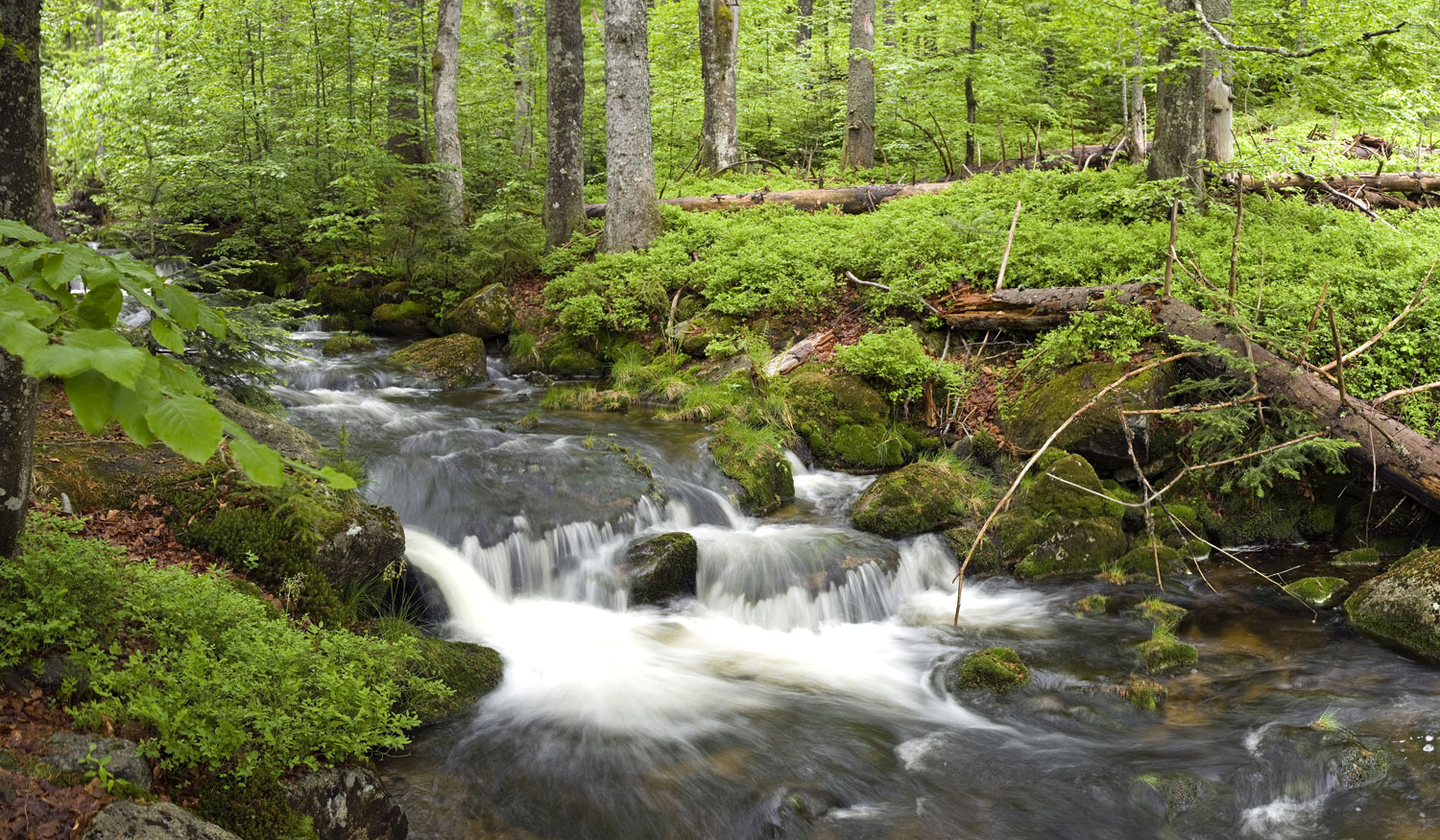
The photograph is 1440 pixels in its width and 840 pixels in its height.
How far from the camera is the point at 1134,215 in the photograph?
11.7 meters

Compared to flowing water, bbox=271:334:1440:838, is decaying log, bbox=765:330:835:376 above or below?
above

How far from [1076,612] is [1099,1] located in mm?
7899

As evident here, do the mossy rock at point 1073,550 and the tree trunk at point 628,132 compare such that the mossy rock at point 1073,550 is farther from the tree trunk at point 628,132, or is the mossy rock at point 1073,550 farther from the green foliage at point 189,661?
the tree trunk at point 628,132

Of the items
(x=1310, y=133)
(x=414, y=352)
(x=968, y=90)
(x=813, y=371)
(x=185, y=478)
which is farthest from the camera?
(x=968, y=90)

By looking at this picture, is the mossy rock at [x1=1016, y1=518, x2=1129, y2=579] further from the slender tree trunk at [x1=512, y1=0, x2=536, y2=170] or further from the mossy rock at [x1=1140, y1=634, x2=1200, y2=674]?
the slender tree trunk at [x1=512, y1=0, x2=536, y2=170]

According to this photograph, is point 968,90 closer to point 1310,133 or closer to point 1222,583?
point 1310,133

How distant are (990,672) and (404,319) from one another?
11.5m

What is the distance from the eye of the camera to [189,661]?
3.74 m

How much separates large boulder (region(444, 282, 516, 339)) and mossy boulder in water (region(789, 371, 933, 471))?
554cm

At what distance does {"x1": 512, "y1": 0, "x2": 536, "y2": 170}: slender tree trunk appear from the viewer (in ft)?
A: 70.0

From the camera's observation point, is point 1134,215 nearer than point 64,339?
No

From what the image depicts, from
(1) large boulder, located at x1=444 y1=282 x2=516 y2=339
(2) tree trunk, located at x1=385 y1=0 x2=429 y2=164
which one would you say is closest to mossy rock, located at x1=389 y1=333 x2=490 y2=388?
(1) large boulder, located at x1=444 y1=282 x2=516 y2=339

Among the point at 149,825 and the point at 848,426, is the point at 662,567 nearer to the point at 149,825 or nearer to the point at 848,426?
the point at 848,426

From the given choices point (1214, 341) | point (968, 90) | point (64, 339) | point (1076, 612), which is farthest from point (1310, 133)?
point (64, 339)
